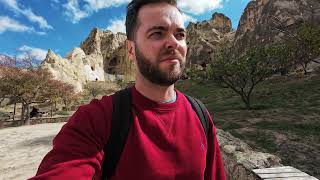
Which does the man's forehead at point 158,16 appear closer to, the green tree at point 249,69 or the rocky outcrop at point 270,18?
the green tree at point 249,69

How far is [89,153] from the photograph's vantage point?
52.9 inches

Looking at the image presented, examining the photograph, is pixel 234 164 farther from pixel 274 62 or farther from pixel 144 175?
pixel 274 62

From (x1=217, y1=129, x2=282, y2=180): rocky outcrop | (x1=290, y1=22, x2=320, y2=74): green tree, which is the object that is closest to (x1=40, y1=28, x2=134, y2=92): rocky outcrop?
(x1=290, y1=22, x2=320, y2=74): green tree

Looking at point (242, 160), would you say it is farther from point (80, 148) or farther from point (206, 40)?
point (206, 40)

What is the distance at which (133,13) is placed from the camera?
1.79 m

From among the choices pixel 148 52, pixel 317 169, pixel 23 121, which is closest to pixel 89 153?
pixel 148 52

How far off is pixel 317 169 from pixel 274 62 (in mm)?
17342

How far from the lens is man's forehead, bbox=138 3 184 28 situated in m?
1.70

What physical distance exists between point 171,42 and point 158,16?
0.18m

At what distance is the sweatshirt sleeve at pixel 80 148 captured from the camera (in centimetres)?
125

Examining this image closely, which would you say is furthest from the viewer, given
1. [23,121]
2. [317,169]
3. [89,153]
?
[23,121]

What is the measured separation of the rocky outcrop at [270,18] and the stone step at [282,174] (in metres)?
47.6

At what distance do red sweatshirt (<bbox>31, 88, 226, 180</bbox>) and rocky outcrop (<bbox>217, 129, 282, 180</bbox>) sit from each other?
272 centimetres

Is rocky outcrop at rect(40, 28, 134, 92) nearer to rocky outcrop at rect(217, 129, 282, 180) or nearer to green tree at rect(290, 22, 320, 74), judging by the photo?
green tree at rect(290, 22, 320, 74)
